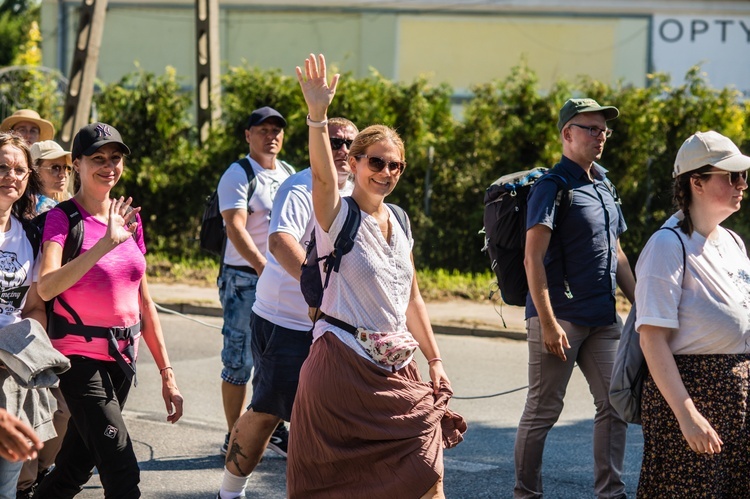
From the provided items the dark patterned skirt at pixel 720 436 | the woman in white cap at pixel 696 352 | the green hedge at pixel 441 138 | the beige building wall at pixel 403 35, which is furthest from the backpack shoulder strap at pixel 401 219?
the beige building wall at pixel 403 35

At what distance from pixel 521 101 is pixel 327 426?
1246 centimetres

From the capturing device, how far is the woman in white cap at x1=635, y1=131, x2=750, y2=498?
3.97 m

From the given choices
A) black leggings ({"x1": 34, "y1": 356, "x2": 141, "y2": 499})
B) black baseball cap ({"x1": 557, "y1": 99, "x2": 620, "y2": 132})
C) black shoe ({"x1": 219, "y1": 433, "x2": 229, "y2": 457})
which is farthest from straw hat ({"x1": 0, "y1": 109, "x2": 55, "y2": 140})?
black baseball cap ({"x1": 557, "y1": 99, "x2": 620, "y2": 132})

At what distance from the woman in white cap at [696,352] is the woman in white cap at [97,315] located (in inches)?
81.9

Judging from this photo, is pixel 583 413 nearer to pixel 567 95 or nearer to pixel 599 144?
pixel 599 144

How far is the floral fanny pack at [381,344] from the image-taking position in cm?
408

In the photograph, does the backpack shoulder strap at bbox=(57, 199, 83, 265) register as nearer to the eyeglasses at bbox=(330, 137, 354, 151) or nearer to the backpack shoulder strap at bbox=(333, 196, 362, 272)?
the backpack shoulder strap at bbox=(333, 196, 362, 272)

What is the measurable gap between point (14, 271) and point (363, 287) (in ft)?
4.62

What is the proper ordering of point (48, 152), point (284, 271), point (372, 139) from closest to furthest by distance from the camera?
point (372, 139)
point (284, 271)
point (48, 152)

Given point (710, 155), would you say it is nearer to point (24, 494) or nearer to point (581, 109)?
point (581, 109)

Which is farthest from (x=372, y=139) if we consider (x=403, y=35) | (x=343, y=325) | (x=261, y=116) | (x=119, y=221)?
(x=403, y=35)

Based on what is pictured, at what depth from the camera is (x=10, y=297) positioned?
4.25m

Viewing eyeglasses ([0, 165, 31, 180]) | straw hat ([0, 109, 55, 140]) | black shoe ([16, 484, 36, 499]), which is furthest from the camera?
straw hat ([0, 109, 55, 140])

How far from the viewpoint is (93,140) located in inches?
185
